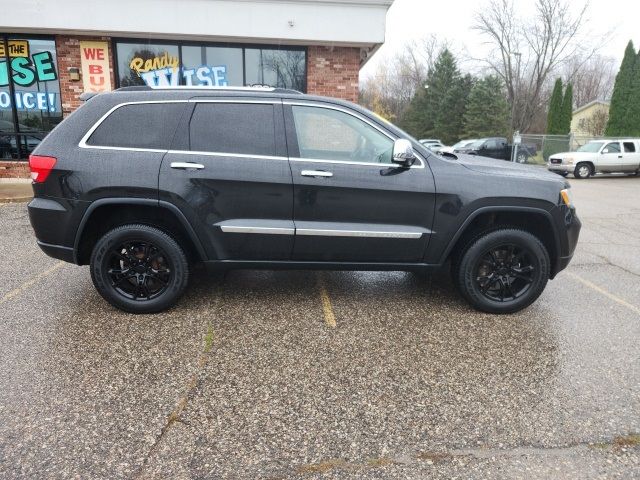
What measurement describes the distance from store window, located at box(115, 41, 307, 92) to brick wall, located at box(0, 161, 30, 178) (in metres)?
3.32

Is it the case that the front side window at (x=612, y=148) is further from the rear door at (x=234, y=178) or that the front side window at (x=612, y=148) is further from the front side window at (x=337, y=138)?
the rear door at (x=234, y=178)

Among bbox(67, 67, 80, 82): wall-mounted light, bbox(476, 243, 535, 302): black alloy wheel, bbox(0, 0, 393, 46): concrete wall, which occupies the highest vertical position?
bbox(0, 0, 393, 46): concrete wall

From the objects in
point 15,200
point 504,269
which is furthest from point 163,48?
point 504,269

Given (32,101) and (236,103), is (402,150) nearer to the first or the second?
(236,103)

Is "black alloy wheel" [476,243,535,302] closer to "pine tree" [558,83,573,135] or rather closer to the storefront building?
the storefront building

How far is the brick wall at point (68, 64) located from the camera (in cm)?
1075

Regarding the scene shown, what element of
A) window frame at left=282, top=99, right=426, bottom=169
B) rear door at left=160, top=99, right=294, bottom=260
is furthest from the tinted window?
window frame at left=282, top=99, right=426, bottom=169

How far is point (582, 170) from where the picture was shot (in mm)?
19219

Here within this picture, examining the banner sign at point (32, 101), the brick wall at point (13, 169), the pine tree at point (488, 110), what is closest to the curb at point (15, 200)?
the brick wall at point (13, 169)

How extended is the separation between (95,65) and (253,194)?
31.1ft

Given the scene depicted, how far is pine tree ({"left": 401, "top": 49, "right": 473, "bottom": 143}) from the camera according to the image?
151 ft

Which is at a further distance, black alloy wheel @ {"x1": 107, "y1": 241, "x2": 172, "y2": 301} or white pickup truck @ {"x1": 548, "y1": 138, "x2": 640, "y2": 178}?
white pickup truck @ {"x1": 548, "y1": 138, "x2": 640, "y2": 178}

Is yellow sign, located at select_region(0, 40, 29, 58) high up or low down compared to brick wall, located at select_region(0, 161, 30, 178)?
up

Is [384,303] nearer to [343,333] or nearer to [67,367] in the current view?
[343,333]
